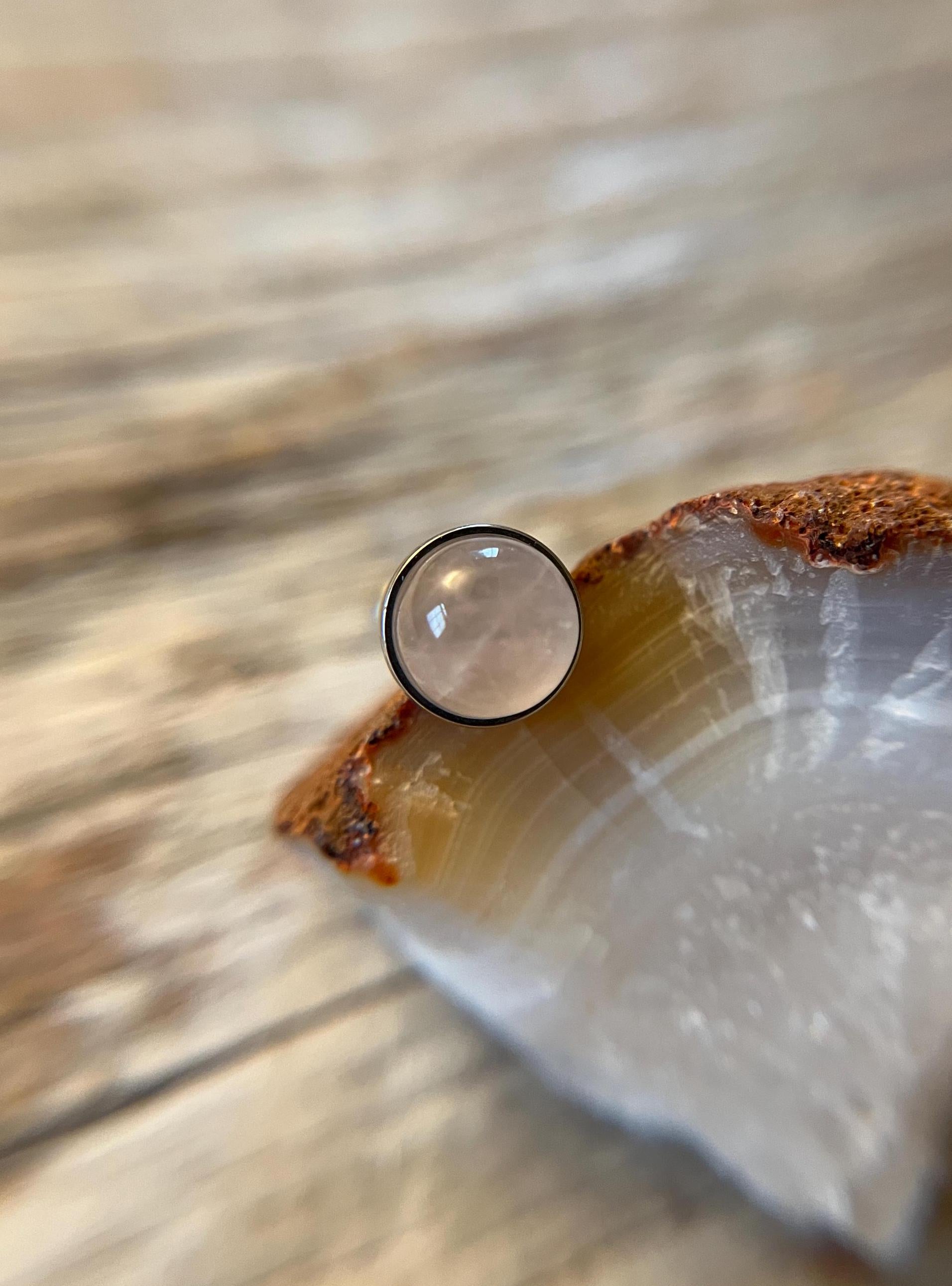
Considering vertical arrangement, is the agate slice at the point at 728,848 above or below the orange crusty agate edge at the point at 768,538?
below

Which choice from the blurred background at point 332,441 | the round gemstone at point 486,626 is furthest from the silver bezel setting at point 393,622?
the blurred background at point 332,441

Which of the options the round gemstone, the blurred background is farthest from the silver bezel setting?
the blurred background

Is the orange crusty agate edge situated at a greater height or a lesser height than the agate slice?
Result: greater

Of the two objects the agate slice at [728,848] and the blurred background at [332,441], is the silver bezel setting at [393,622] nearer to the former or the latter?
the agate slice at [728,848]

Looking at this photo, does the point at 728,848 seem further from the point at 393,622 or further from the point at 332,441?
the point at 332,441

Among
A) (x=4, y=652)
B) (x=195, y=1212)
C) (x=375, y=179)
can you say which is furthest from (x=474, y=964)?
(x=375, y=179)

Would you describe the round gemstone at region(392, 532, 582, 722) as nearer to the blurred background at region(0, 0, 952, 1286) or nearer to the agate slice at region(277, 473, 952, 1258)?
the agate slice at region(277, 473, 952, 1258)
